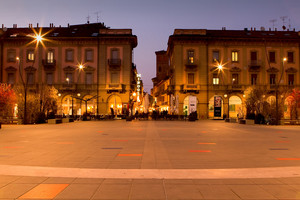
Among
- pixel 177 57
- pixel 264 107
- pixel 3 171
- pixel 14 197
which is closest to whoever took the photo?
pixel 14 197

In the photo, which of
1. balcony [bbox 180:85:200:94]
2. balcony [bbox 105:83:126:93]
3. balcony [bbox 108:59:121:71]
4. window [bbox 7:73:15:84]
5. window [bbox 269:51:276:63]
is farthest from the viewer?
window [bbox 269:51:276:63]

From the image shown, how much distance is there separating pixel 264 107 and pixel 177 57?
711 inches

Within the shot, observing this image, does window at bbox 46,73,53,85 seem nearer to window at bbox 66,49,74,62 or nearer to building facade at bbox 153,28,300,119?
Result: window at bbox 66,49,74,62

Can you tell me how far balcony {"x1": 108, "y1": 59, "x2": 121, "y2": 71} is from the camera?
45375 mm

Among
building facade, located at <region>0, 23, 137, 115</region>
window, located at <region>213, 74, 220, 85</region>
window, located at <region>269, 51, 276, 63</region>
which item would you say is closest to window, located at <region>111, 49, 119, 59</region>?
building facade, located at <region>0, 23, 137, 115</region>


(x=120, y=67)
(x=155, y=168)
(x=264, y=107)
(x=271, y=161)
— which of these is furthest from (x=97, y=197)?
(x=120, y=67)

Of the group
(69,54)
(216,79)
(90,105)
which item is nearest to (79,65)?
(69,54)

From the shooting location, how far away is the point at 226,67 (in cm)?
4625

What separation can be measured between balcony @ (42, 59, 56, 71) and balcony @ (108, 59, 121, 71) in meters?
9.27

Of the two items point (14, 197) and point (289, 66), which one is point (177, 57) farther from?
point (14, 197)

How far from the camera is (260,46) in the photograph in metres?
46.8

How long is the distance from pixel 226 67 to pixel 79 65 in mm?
24242

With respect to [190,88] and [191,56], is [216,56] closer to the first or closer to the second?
[191,56]

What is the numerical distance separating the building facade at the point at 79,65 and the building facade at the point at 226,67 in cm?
876
